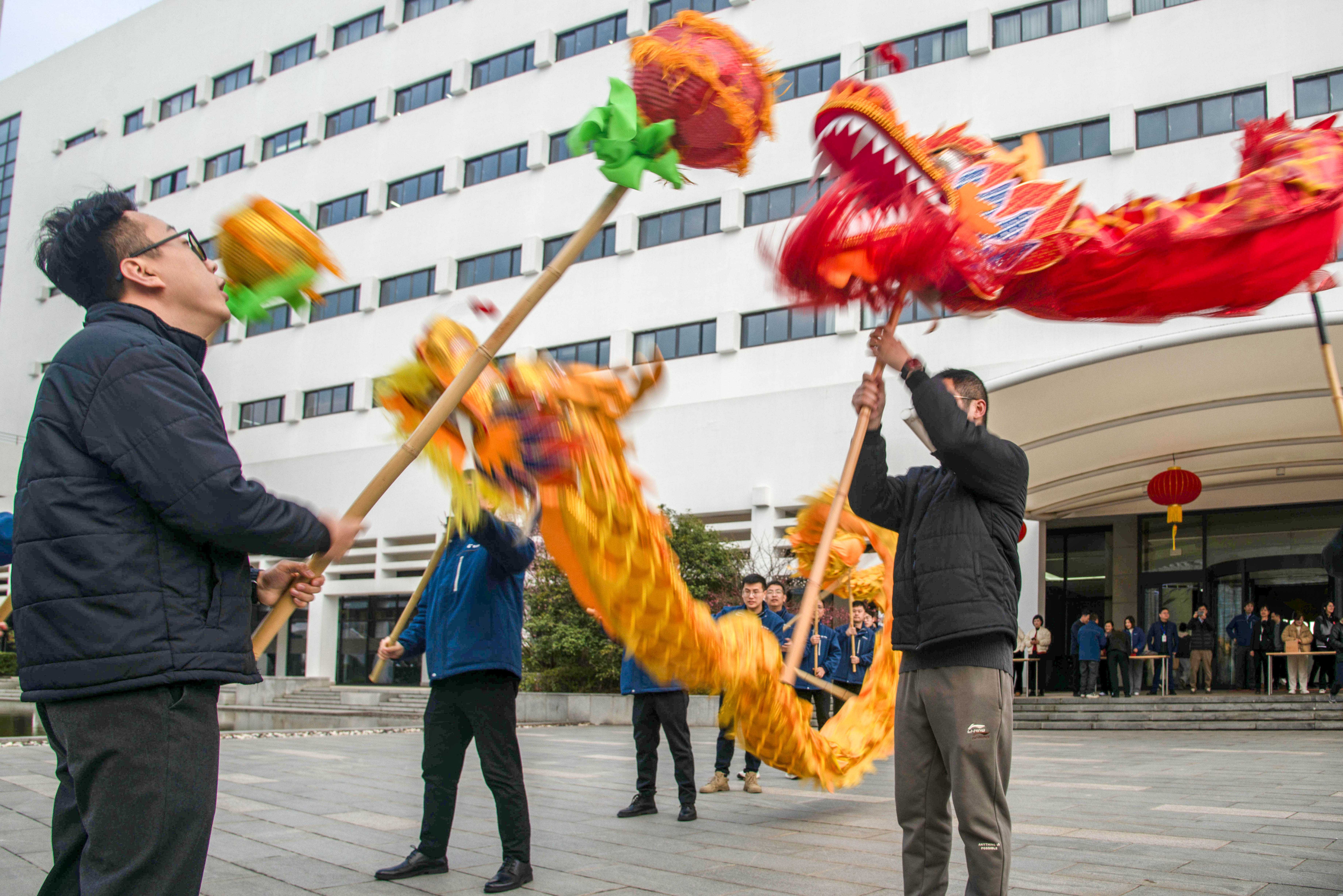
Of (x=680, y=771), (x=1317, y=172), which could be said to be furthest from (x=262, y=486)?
(x=680, y=771)

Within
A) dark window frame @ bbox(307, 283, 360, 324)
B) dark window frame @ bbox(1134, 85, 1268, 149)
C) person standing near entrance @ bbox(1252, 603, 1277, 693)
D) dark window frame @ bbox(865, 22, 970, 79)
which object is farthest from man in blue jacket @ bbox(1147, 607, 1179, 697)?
dark window frame @ bbox(307, 283, 360, 324)

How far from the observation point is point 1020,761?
10.2 metres

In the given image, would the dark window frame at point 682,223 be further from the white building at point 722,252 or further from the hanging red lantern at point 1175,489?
the hanging red lantern at point 1175,489

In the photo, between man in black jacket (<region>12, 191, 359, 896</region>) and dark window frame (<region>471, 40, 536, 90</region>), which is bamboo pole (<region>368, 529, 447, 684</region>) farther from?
dark window frame (<region>471, 40, 536, 90</region>)

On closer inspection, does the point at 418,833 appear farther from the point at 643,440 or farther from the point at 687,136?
the point at 643,440

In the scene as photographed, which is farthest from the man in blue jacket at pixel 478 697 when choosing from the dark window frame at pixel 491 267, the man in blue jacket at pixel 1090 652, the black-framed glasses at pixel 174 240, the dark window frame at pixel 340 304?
the dark window frame at pixel 340 304

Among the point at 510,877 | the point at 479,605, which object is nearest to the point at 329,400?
the point at 479,605

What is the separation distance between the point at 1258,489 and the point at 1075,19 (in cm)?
910

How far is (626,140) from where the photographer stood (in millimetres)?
2721

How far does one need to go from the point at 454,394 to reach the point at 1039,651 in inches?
675

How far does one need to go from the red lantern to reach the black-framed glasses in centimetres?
118

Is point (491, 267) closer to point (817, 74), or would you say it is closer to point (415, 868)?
point (817, 74)

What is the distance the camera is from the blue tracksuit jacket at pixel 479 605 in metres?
4.25

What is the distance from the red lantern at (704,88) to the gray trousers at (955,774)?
165 cm
